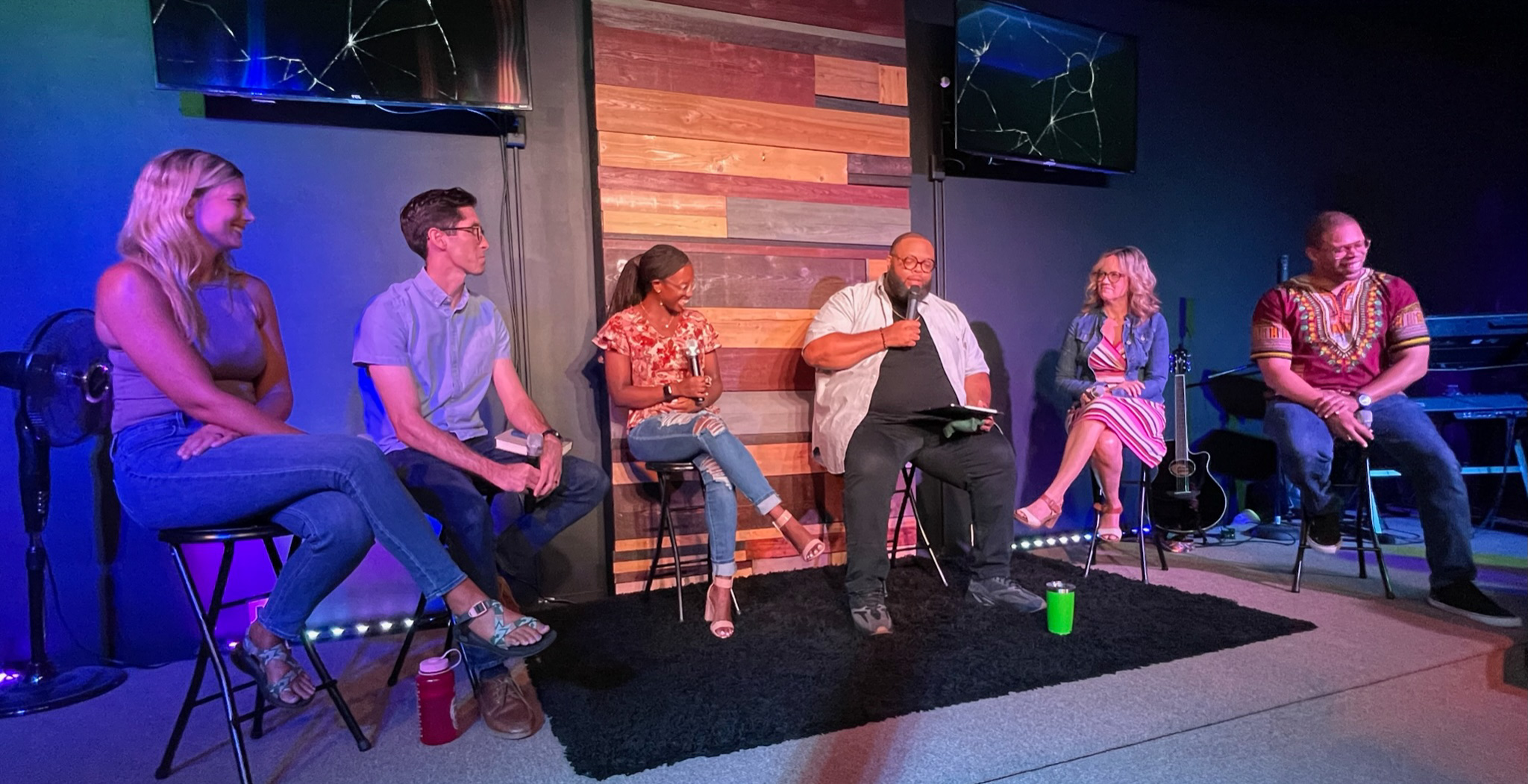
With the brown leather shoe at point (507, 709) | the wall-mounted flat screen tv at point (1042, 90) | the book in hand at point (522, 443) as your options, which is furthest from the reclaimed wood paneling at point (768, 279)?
the brown leather shoe at point (507, 709)

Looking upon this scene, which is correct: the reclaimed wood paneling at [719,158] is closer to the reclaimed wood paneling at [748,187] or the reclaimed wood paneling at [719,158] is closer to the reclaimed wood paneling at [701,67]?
the reclaimed wood paneling at [748,187]

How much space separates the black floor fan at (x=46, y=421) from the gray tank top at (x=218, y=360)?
580mm

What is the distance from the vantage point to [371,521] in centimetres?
183

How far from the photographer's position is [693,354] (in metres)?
3.02

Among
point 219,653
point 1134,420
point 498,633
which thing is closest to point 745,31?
point 1134,420

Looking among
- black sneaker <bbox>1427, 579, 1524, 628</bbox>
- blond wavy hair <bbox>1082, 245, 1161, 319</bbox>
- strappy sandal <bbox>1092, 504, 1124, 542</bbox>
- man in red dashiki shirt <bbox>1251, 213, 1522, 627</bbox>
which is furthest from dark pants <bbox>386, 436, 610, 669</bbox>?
black sneaker <bbox>1427, 579, 1524, 628</bbox>

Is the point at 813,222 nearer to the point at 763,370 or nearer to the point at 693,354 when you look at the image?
the point at 763,370

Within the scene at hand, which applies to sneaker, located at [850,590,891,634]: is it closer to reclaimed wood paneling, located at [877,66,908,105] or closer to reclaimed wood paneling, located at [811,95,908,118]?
reclaimed wood paneling, located at [811,95,908,118]

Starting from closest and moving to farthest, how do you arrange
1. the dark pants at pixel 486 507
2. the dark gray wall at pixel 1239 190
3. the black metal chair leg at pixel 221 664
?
1. the black metal chair leg at pixel 221 664
2. the dark pants at pixel 486 507
3. the dark gray wall at pixel 1239 190

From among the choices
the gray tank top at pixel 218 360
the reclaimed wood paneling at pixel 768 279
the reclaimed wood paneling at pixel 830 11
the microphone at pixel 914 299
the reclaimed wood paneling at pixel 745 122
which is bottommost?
the gray tank top at pixel 218 360

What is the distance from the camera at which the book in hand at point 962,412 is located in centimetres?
280

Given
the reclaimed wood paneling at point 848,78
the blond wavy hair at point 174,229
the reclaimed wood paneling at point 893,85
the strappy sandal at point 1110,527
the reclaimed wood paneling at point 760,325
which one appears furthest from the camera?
the reclaimed wood paneling at point 893,85

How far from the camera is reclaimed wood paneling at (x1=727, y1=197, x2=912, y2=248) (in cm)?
349

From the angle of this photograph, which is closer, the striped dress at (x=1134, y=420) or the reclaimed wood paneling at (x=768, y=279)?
the striped dress at (x=1134, y=420)
